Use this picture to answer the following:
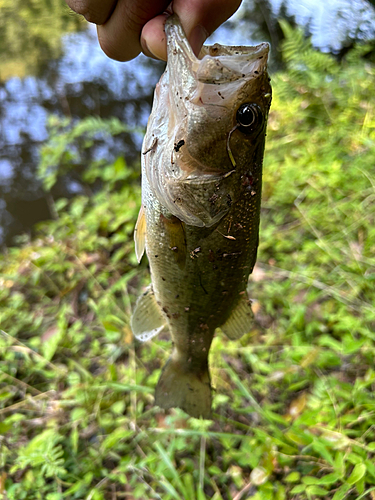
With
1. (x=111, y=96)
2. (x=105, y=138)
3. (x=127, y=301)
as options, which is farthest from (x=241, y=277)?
(x=111, y=96)

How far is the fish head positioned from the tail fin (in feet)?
3.53

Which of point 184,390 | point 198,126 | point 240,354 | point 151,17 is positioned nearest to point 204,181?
point 198,126

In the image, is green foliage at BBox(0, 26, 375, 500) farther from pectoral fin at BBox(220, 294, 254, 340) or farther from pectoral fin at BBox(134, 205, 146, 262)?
pectoral fin at BBox(134, 205, 146, 262)

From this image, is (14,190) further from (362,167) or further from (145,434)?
(362,167)

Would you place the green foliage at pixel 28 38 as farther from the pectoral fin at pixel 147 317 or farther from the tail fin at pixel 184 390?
the tail fin at pixel 184 390

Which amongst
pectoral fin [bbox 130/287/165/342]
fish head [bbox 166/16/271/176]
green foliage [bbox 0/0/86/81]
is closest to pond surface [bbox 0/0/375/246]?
green foliage [bbox 0/0/86/81]

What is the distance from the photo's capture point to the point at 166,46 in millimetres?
1138

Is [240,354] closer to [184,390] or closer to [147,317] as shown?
[184,390]

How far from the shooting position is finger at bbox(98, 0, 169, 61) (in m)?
1.17

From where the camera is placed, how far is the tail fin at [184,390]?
1.69 meters

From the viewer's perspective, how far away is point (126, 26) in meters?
1.27

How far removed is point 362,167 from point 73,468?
324cm

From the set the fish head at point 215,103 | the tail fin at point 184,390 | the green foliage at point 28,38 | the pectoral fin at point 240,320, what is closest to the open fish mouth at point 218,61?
the fish head at point 215,103

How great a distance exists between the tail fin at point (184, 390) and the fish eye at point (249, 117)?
1.22 m
